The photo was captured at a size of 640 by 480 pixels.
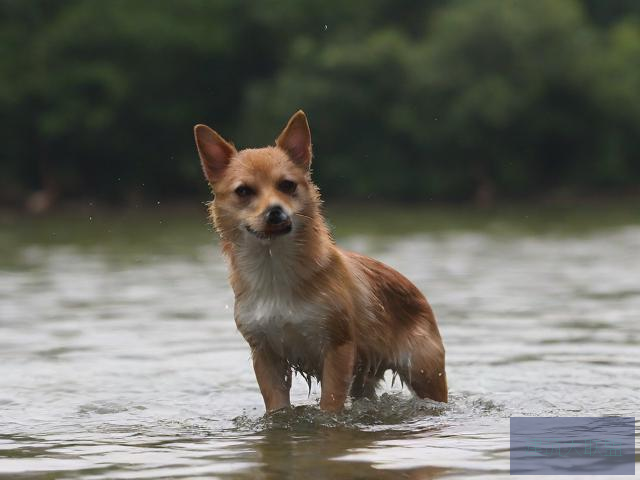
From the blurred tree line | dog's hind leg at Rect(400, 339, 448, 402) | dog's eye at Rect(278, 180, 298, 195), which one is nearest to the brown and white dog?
dog's eye at Rect(278, 180, 298, 195)

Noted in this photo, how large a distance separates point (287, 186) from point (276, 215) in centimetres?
31

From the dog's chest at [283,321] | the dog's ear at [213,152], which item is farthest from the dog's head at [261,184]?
the dog's chest at [283,321]

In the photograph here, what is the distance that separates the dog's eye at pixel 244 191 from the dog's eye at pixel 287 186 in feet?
0.59

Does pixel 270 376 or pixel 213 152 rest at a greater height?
Result: pixel 213 152

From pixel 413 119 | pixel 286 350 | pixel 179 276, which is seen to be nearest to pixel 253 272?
pixel 286 350

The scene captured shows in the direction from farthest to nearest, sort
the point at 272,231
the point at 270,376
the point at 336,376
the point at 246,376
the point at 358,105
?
1. the point at 358,105
2. the point at 246,376
3. the point at 270,376
4. the point at 336,376
5. the point at 272,231

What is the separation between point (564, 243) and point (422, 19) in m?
50.9

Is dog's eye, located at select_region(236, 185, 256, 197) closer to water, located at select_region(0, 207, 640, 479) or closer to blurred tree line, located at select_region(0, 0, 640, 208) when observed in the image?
water, located at select_region(0, 207, 640, 479)

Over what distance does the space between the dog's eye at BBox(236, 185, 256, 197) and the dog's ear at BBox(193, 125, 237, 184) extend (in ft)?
1.02

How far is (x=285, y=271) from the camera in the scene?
8.09m

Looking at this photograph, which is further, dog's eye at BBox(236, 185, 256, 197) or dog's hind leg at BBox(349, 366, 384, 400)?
dog's hind leg at BBox(349, 366, 384, 400)

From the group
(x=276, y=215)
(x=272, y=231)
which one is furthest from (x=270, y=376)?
(x=276, y=215)

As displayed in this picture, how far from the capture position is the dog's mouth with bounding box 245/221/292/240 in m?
7.86

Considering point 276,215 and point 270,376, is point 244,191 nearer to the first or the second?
point 276,215
